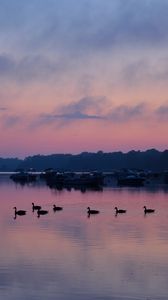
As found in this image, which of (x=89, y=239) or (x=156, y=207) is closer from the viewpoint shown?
(x=89, y=239)

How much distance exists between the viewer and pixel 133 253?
28312mm

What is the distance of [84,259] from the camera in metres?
26.6

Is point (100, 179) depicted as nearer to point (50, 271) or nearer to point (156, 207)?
point (156, 207)

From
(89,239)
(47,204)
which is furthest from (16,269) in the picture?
(47,204)

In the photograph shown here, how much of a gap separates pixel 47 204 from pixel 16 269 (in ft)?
140

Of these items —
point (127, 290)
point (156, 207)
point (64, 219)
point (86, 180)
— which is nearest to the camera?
point (127, 290)

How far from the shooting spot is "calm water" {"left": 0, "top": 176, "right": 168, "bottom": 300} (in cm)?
2061

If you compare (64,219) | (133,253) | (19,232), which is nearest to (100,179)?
(64,219)

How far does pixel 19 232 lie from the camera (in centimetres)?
3775

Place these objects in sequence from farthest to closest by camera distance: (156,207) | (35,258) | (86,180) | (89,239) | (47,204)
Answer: (86,180)
(47,204)
(156,207)
(89,239)
(35,258)

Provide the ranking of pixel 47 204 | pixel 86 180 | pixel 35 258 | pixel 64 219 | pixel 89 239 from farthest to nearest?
pixel 86 180 → pixel 47 204 → pixel 64 219 → pixel 89 239 → pixel 35 258

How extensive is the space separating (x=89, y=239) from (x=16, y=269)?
10436 mm

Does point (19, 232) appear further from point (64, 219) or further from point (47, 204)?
point (47, 204)

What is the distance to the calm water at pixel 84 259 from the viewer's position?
2061cm
